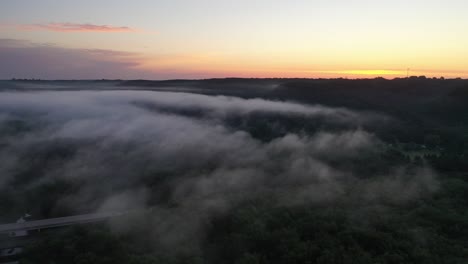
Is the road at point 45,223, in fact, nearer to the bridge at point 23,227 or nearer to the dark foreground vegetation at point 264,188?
the bridge at point 23,227

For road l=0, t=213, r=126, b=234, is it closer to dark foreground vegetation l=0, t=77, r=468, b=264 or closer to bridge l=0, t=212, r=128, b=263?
bridge l=0, t=212, r=128, b=263

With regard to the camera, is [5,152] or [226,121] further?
[226,121]

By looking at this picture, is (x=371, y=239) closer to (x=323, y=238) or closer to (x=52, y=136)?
(x=323, y=238)

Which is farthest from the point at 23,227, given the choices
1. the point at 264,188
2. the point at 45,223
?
the point at 264,188

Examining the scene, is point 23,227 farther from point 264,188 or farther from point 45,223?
point 264,188

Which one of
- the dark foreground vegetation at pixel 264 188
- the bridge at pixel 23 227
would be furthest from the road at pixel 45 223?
the dark foreground vegetation at pixel 264 188

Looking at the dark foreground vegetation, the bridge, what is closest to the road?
the bridge

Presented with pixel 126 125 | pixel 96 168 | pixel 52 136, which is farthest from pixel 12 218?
pixel 126 125

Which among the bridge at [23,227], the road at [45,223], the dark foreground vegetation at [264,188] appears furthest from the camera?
the road at [45,223]
